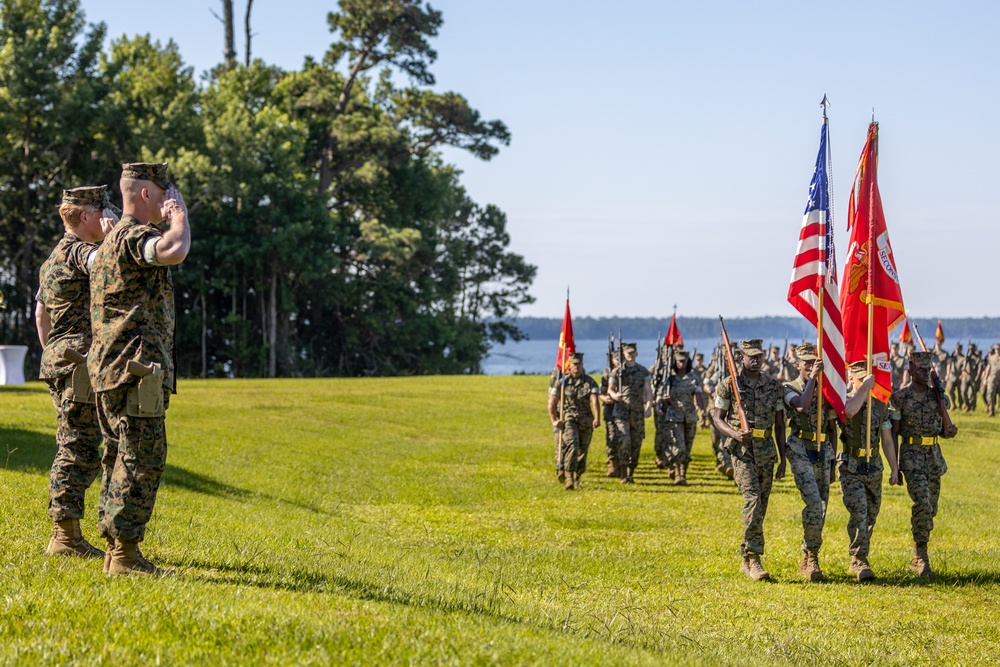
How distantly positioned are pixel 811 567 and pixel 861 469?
111 cm

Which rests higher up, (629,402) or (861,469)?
(629,402)

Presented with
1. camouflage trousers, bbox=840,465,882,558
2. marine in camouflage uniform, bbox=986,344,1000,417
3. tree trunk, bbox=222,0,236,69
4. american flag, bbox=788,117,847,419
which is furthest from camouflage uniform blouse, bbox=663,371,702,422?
tree trunk, bbox=222,0,236,69

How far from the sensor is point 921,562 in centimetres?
1176

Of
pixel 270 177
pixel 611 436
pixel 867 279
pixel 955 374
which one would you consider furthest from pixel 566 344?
pixel 270 177

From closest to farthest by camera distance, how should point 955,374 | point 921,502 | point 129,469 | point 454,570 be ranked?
point 129,469
point 454,570
point 921,502
point 955,374

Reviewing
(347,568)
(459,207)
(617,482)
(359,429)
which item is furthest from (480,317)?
(347,568)

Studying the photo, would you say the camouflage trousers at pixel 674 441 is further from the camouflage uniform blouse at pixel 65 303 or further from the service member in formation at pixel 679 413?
the camouflage uniform blouse at pixel 65 303

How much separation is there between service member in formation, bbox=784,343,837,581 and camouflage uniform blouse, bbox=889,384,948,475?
2.57 feet

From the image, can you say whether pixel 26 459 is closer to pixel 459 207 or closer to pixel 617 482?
pixel 617 482

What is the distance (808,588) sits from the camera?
1086 cm

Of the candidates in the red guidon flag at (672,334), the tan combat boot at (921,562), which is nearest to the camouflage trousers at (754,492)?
the tan combat boot at (921,562)

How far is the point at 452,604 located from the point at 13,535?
3535 mm

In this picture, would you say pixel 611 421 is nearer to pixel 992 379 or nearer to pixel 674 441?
pixel 674 441

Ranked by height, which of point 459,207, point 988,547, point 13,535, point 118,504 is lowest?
point 988,547
